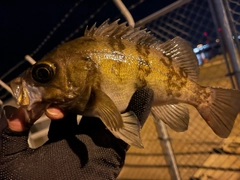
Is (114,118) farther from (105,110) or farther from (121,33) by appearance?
(121,33)

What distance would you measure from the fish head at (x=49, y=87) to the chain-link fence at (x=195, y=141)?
1.34 m

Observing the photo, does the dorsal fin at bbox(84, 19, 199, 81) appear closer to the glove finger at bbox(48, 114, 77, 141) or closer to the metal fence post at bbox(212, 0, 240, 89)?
the glove finger at bbox(48, 114, 77, 141)

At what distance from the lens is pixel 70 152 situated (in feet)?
4.25

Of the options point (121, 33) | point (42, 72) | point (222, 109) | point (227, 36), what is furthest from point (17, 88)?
point (227, 36)

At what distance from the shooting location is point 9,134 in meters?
1.24

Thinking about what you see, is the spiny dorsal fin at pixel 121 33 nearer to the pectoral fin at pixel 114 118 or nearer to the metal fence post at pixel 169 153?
the pectoral fin at pixel 114 118

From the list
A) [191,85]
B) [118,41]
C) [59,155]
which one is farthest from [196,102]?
[59,155]

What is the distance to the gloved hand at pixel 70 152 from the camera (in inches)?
47.4

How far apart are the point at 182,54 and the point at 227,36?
2.25 ft

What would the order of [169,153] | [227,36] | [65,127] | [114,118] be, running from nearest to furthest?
[114,118]
[65,127]
[227,36]
[169,153]

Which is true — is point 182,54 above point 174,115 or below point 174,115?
above

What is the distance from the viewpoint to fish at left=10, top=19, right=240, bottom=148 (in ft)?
4.13

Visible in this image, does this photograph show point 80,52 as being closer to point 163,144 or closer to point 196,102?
point 196,102

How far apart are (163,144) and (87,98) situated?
5.39ft
